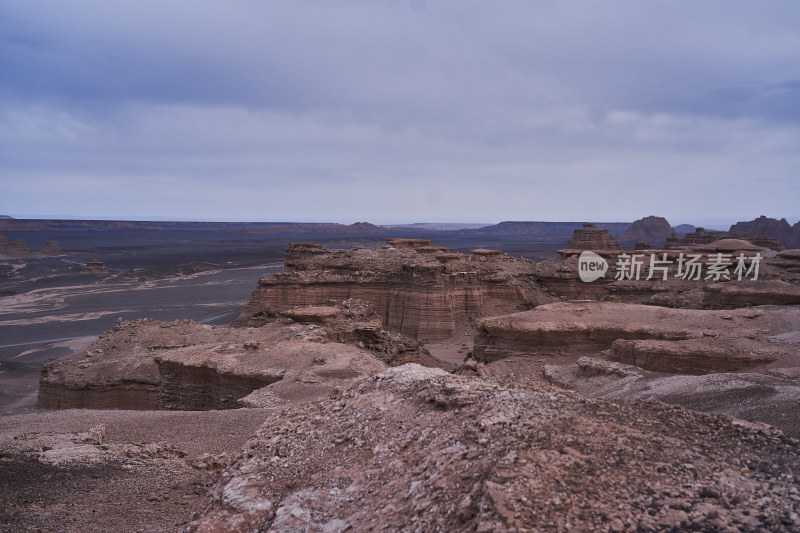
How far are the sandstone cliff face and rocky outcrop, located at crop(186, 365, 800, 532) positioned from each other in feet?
65.3

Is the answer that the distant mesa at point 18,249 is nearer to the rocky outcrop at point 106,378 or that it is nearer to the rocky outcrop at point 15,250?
the rocky outcrop at point 15,250

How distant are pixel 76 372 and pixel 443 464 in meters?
14.0

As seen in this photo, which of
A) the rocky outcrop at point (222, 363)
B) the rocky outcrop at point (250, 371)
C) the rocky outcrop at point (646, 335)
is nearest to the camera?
the rocky outcrop at point (646, 335)

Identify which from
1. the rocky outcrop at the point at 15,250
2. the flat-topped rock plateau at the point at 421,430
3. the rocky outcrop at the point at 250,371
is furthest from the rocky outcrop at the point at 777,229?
the rocky outcrop at the point at 15,250

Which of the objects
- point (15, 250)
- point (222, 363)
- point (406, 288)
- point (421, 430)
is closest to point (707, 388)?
point (421, 430)

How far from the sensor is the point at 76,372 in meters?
14.9

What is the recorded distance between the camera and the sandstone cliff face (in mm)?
26672

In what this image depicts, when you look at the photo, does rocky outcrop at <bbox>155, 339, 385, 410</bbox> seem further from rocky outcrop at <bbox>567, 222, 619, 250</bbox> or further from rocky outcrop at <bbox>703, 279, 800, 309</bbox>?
rocky outcrop at <bbox>567, 222, 619, 250</bbox>

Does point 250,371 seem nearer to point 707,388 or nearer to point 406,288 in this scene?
point 707,388

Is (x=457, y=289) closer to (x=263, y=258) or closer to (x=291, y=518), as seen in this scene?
(x=291, y=518)

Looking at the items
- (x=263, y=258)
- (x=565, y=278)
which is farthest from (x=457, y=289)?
(x=263, y=258)

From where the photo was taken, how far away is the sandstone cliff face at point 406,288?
87.5ft

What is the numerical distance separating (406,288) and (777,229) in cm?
7248

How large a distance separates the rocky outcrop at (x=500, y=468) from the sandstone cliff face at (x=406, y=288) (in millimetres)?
19906
